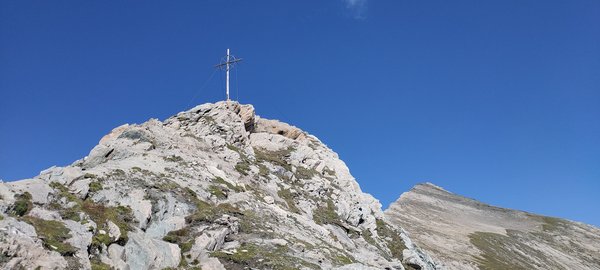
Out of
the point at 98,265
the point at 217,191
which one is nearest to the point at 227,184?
the point at 217,191

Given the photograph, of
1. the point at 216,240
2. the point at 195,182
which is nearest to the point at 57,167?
the point at 195,182

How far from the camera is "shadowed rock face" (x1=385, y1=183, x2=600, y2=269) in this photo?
364 feet

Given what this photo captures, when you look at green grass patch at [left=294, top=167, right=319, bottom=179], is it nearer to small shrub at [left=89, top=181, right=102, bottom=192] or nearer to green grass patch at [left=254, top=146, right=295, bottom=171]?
green grass patch at [left=254, top=146, right=295, bottom=171]

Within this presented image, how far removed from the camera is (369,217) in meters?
49.9

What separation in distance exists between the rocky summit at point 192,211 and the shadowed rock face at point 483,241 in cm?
4498

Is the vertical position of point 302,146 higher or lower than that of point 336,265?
higher

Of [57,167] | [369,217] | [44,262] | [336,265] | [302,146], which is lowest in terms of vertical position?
[44,262]

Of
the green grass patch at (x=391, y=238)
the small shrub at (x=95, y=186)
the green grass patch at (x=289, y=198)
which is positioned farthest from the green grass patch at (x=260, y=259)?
the green grass patch at (x=391, y=238)

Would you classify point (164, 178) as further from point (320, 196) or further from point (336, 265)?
point (320, 196)

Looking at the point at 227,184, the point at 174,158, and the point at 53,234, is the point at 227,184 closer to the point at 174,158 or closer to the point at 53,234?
the point at 174,158

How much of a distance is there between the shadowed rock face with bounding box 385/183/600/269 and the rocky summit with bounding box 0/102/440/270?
4498 cm

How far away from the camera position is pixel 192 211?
103 feet

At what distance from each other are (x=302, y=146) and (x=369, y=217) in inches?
704

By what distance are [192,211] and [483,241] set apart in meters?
121
